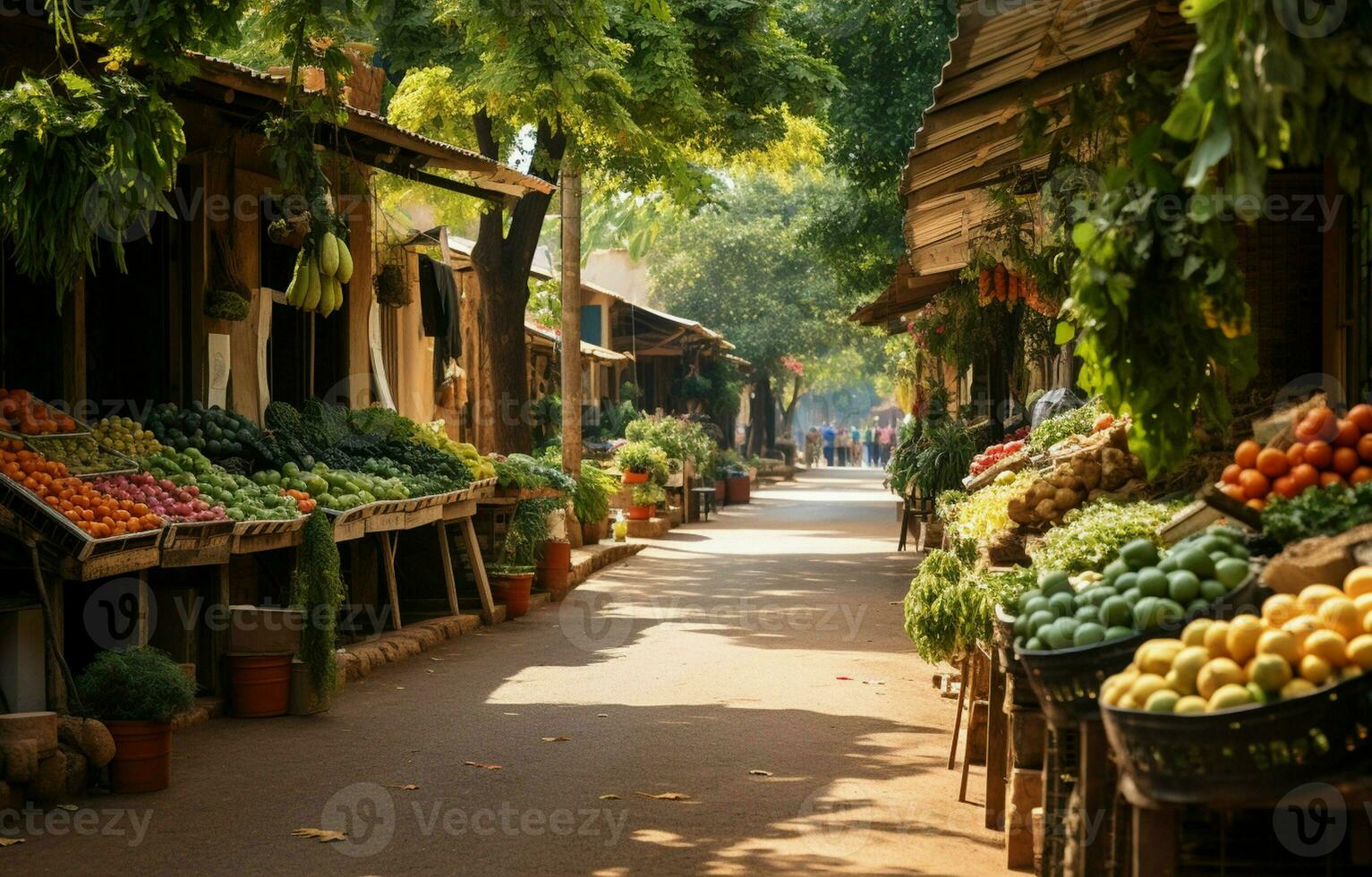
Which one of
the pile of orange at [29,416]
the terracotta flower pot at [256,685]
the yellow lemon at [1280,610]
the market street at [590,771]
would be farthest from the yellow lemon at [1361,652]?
the pile of orange at [29,416]

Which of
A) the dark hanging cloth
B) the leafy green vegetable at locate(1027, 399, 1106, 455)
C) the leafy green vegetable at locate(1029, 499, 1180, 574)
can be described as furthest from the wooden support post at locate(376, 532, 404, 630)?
the leafy green vegetable at locate(1029, 499, 1180, 574)

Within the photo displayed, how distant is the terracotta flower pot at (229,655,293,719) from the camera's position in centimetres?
956

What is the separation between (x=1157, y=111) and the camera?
17.2 feet

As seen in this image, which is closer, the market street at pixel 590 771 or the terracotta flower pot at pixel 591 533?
the market street at pixel 590 771

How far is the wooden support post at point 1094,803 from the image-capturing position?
4.52 metres

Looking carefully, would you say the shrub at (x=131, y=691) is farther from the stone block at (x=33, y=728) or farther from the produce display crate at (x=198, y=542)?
the produce display crate at (x=198, y=542)

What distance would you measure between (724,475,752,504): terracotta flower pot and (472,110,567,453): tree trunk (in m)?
15.2

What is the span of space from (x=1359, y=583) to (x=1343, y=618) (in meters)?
0.25

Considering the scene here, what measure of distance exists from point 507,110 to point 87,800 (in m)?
11.6

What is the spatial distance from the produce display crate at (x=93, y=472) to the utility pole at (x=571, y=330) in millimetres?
11137

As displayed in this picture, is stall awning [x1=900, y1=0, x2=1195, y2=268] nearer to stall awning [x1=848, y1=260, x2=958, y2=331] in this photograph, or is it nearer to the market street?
the market street

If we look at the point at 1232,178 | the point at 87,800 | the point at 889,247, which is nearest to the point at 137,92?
the point at 87,800

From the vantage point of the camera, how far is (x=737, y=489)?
121 ft

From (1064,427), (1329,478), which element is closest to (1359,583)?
(1329,478)
